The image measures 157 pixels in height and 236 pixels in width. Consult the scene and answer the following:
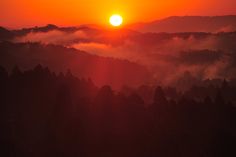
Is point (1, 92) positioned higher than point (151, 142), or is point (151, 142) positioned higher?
point (1, 92)

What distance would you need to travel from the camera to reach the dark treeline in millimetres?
71250

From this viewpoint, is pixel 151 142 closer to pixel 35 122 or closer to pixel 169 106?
pixel 169 106

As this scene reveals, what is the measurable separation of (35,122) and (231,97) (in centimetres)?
8399

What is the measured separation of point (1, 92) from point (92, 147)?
16.9 m

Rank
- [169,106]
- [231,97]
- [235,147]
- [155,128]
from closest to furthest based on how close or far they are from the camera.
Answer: [235,147] → [155,128] → [169,106] → [231,97]

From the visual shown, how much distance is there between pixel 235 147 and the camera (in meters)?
70.2

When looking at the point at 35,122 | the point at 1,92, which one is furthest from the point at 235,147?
the point at 1,92

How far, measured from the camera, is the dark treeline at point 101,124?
7125cm

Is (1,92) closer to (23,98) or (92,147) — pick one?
(23,98)

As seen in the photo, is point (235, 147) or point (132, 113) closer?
point (235, 147)

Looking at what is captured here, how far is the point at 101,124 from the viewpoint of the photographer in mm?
75750

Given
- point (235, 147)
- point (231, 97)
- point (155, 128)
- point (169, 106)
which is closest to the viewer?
point (235, 147)

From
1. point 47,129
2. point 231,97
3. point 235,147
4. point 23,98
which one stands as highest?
point 231,97

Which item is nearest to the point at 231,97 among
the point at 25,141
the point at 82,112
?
the point at 82,112
